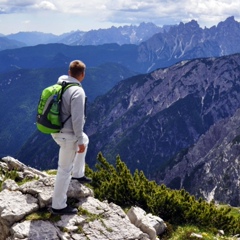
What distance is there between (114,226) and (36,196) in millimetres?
3538

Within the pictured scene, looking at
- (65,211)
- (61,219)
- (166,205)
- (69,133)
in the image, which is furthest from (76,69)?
(166,205)

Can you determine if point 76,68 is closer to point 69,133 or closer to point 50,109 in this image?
point 50,109

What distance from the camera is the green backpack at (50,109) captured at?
1208 cm

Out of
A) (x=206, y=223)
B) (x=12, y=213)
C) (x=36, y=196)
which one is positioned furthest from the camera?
(x=206, y=223)

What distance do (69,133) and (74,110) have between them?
1.05m

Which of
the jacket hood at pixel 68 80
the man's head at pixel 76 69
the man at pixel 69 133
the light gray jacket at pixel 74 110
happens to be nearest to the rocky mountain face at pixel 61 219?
the man at pixel 69 133

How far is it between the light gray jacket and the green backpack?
0.64 ft

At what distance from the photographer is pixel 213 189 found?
198250 millimetres

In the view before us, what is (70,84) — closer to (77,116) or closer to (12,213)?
(77,116)

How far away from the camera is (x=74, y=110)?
11.9 metres

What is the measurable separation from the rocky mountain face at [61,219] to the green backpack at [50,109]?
3293 millimetres

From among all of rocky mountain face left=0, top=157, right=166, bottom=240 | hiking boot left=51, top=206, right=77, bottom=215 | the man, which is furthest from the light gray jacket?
rocky mountain face left=0, top=157, right=166, bottom=240

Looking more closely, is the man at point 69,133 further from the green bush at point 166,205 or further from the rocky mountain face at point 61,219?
the green bush at point 166,205

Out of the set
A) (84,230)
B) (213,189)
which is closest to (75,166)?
(84,230)
